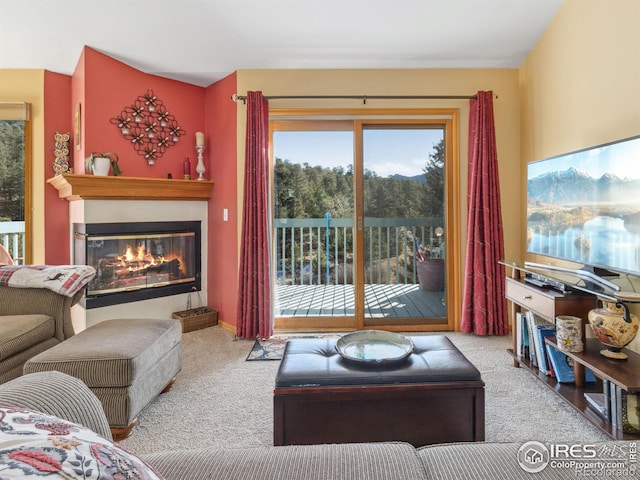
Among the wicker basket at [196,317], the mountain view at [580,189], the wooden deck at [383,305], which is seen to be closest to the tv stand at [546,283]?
the mountain view at [580,189]

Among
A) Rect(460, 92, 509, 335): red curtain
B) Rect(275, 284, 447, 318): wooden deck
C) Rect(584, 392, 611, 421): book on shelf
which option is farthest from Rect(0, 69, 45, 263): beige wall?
Rect(584, 392, 611, 421): book on shelf

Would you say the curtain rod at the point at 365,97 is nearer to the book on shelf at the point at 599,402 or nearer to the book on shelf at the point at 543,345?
the book on shelf at the point at 543,345

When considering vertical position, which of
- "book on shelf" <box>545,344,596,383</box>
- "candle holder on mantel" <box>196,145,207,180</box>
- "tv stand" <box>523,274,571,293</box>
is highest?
"candle holder on mantel" <box>196,145,207,180</box>

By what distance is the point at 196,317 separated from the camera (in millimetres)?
3496

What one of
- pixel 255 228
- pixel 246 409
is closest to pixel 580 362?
pixel 246 409

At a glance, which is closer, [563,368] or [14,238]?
[563,368]

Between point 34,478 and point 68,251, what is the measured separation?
3.79m

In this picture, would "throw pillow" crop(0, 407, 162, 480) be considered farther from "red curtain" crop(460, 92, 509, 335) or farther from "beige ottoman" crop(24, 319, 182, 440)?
"red curtain" crop(460, 92, 509, 335)

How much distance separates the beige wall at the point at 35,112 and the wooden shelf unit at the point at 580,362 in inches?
161

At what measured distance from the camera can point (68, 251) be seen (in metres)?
3.55

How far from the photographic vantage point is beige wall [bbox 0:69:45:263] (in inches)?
136

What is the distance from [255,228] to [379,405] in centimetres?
207

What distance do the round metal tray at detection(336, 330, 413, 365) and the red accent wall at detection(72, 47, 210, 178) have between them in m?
2.61

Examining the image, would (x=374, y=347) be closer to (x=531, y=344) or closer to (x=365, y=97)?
(x=531, y=344)
